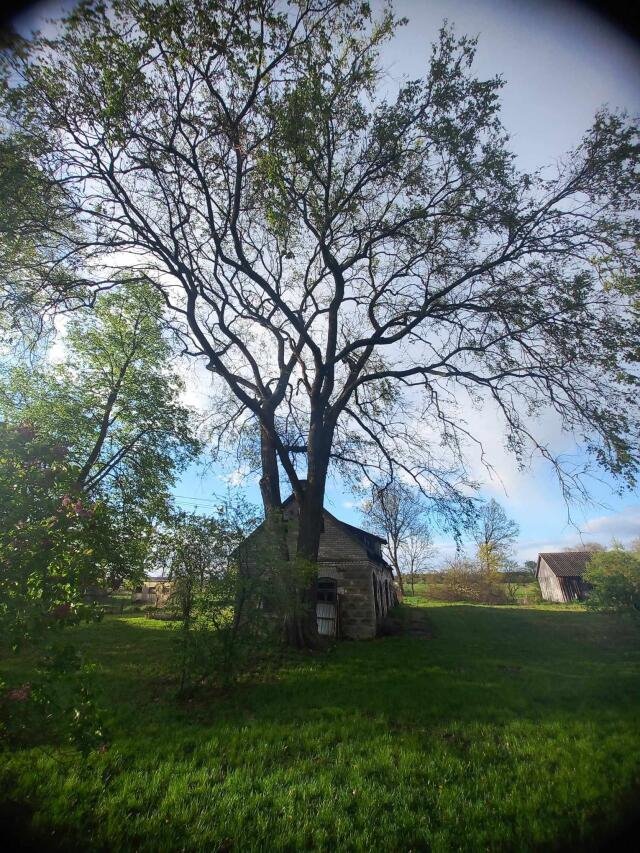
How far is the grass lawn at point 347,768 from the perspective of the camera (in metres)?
3.29

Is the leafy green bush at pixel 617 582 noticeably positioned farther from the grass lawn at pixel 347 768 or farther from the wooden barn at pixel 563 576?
the wooden barn at pixel 563 576

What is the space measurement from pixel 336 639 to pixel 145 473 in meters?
11.7

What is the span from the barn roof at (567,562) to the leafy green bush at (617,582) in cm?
2503

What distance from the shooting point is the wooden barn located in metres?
39.0

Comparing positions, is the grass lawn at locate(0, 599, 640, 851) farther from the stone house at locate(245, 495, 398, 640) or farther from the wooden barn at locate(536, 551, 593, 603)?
the wooden barn at locate(536, 551, 593, 603)

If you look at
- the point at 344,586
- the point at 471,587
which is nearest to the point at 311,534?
the point at 344,586

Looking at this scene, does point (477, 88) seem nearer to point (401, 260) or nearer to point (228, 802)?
point (401, 260)

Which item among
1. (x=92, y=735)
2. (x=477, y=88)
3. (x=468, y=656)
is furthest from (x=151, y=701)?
(x=477, y=88)

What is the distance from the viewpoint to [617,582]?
17.4 m

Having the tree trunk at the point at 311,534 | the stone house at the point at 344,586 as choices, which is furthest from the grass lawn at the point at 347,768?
the stone house at the point at 344,586

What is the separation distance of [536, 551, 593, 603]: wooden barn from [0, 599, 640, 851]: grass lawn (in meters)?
38.3

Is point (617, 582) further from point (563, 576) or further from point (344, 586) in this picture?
point (563, 576)

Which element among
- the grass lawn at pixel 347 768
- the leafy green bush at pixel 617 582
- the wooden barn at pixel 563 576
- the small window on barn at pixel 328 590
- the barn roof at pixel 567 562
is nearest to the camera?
the grass lawn at pixel 347 768

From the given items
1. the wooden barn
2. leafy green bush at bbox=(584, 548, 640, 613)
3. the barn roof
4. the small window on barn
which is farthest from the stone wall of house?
the barn roof
